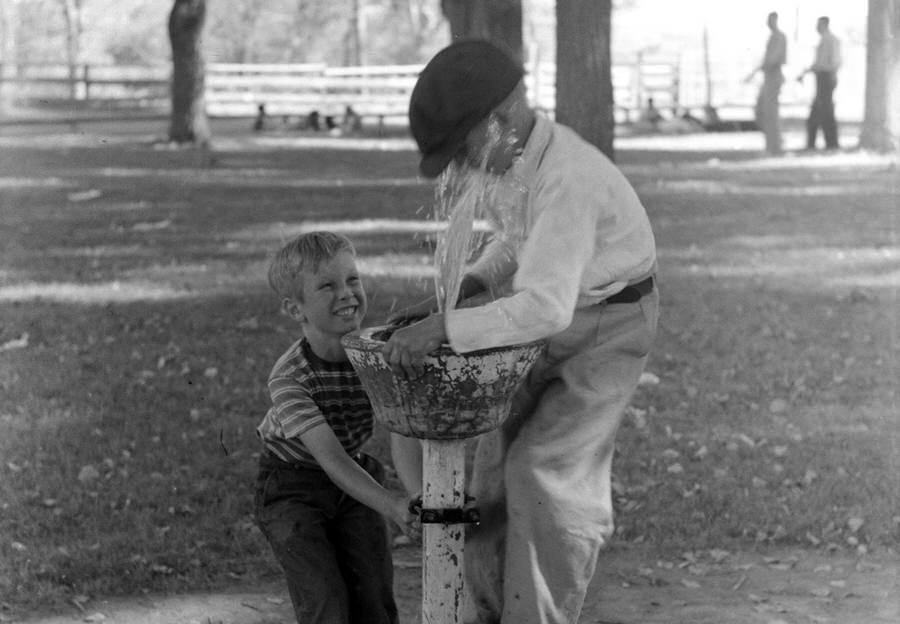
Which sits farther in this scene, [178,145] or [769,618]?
[178,145]

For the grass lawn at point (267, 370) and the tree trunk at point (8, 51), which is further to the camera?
the tree trunk at point (8, 51)

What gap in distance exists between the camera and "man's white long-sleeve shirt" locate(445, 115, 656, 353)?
124 inches

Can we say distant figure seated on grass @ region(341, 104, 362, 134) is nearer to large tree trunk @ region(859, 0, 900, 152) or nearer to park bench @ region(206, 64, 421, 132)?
park bench @ region(206, 64, 421, 132)

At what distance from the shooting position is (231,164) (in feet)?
59.8

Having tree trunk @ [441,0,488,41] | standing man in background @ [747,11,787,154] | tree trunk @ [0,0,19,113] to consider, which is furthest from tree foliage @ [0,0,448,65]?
tree trunk @ [441,0,488,41]

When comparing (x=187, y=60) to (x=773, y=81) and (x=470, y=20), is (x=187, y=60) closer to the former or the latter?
(x=773, y=81)

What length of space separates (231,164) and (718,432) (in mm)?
12633

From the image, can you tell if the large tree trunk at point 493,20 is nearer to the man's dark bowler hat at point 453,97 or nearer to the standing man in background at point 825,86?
the man's dark bowler hat at point 453,97

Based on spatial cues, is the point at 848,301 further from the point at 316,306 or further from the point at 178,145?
the point at 178,145

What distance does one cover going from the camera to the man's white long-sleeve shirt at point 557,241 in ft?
10.4

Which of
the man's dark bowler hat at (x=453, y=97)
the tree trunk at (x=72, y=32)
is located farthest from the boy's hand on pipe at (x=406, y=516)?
the tree trunk at (x=72, y=32)

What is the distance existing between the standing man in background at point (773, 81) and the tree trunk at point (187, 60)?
307 inches

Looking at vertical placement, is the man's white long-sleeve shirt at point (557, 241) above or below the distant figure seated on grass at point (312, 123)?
above

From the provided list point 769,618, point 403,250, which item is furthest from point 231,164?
point 769,618
